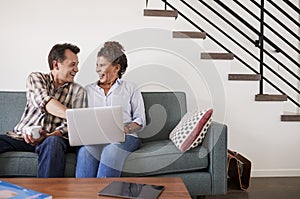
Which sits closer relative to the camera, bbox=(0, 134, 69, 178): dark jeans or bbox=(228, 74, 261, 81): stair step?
bbox=(0, 134, 69, 178): dark jeans

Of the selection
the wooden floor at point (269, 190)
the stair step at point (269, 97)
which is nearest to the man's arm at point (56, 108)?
the wooden floor at point (269, 190)

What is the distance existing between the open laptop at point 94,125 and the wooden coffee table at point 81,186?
48cm

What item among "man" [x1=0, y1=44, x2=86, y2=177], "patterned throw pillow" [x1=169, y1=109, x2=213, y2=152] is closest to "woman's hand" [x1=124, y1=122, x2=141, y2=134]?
"patterned throw pillow" [x1=169, y1=109, x2=213, y2=152]

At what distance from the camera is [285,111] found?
360 cm

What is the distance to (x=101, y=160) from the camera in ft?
7.60

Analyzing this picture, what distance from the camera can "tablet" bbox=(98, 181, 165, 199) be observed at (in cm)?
162

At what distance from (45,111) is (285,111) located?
7.27 feet

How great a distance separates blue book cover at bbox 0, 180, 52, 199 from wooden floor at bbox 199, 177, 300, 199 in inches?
56.3

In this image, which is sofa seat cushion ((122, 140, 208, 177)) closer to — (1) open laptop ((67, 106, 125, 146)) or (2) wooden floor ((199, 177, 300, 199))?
(1) open laptop ((67, 106, 125, 146))

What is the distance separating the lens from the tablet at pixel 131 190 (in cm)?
162

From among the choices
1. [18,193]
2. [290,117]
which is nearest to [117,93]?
[18,193]

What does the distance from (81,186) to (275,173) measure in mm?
2370

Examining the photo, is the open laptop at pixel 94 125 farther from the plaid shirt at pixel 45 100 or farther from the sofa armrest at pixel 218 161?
the sofa armrest at pixel 218 161

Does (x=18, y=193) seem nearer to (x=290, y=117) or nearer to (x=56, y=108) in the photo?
(x=56, y=108)
